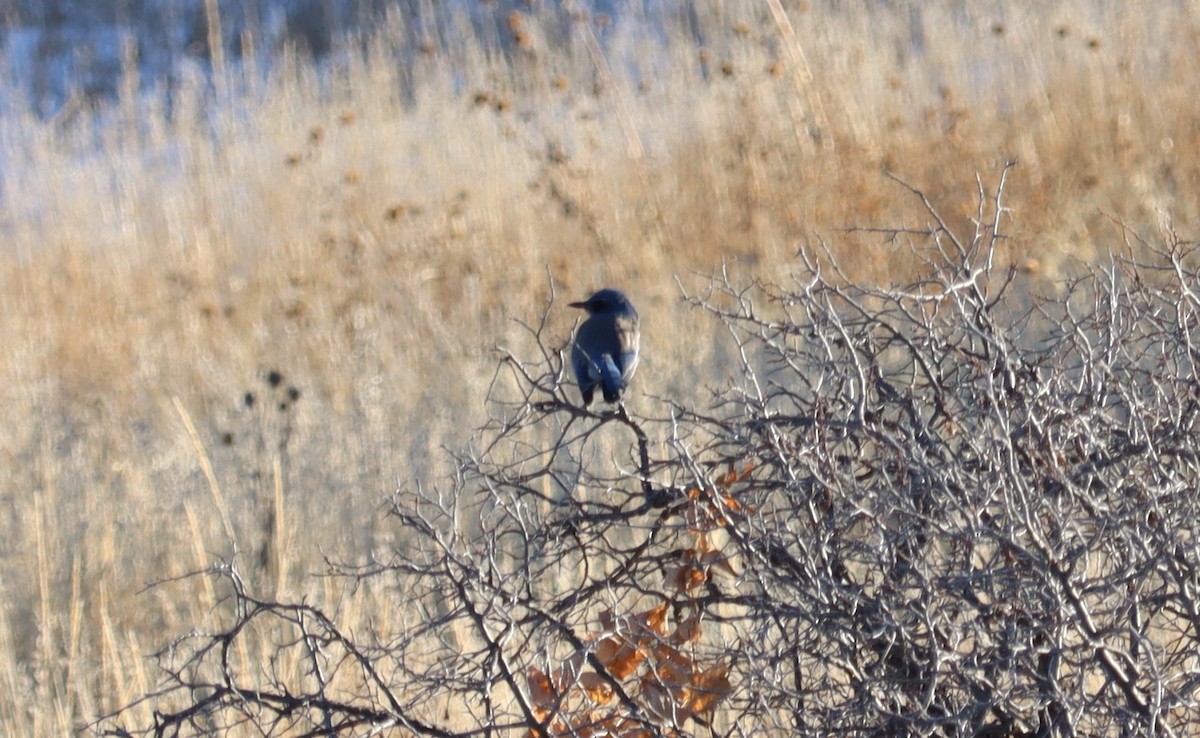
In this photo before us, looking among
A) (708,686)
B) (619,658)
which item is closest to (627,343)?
(619,658)

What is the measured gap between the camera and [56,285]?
7590 mm

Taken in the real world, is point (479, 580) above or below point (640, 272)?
below

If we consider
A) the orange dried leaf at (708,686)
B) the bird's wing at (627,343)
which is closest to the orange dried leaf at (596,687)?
the orange dried leaf at (708,686)

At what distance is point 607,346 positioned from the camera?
4.28m

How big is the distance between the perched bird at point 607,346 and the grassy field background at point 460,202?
647 millimetres

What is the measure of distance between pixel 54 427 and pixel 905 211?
398 centimetres

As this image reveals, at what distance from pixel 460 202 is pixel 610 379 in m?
3.81

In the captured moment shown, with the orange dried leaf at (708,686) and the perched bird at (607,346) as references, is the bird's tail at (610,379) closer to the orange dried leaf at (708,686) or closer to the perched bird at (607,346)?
the perched bird at (607,346)

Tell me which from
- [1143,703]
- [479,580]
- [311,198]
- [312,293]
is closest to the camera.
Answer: [1143,703]

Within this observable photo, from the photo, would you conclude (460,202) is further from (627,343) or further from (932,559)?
(932,559)

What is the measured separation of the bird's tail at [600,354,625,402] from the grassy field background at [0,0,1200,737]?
88cm

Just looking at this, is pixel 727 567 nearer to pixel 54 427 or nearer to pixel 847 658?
pixel 847 658

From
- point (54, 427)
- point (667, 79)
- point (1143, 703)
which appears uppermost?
point (667, 79)

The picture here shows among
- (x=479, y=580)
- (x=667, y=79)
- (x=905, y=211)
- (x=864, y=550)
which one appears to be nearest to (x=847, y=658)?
(x=864, y=550)
